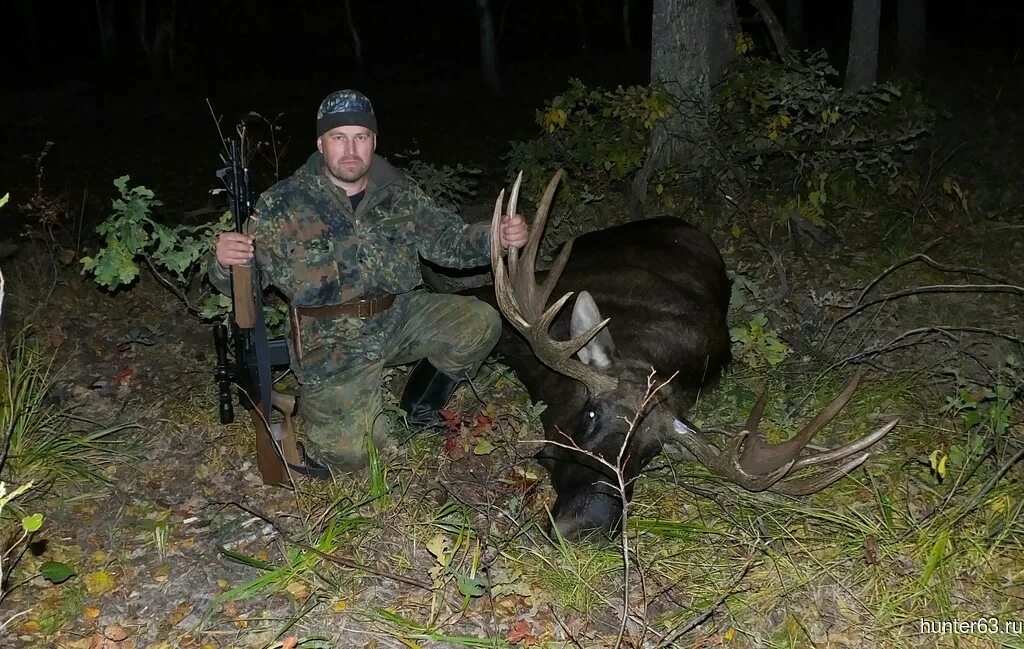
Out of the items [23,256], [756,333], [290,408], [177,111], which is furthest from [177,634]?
[177,111]

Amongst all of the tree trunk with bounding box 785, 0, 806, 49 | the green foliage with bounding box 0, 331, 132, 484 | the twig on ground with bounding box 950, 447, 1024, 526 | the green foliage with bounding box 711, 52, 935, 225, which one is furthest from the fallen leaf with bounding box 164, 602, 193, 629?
the tree trunk with bounding box 785, 0, 806, 49

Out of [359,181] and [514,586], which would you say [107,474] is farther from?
[514,586]

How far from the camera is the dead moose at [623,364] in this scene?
357 centimetres

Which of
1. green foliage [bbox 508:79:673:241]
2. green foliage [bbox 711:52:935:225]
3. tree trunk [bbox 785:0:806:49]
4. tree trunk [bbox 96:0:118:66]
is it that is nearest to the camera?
green foliage [bbox 711:52:935:225]

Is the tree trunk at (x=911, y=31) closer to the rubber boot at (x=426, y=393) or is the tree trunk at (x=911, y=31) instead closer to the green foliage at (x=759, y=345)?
the green foliage at (x=759, y=345)

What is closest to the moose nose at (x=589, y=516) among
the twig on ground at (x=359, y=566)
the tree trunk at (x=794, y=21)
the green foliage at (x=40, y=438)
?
the twig on ground at (x=359, y=566)

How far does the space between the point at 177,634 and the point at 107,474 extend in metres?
1.25

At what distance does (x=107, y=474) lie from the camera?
4.17 m

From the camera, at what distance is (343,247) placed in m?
4.21

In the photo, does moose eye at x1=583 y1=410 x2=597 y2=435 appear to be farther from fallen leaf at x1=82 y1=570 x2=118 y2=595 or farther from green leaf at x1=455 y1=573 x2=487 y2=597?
fallen leaf at x1=82 y1=570 x2=118 y2=595

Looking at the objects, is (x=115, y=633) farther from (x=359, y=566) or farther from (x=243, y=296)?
(x=243, y=296)

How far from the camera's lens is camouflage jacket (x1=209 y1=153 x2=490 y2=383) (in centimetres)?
413

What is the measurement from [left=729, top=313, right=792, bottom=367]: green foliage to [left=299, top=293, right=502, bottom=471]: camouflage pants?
4.70 ft

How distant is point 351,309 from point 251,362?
0.54 metres
